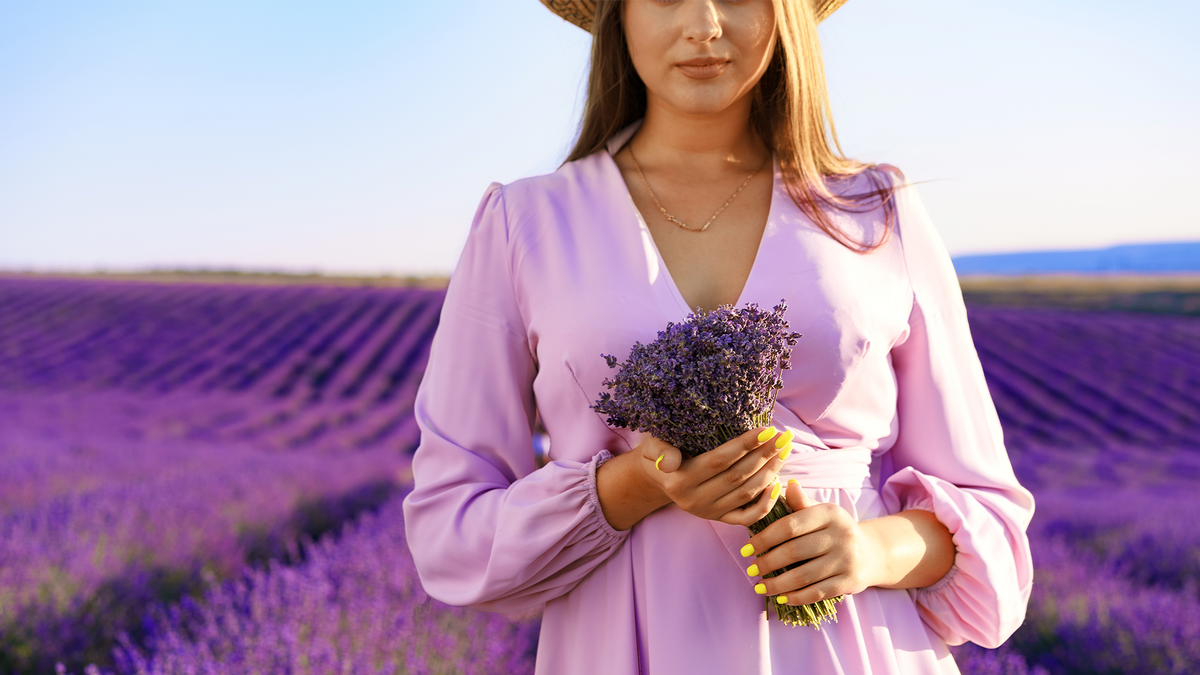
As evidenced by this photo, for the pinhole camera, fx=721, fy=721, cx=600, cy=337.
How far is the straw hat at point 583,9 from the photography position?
1201 mm

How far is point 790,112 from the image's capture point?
1111mm

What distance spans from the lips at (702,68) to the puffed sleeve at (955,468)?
35 cm

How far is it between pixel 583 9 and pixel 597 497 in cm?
82

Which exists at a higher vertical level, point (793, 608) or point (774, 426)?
point (774, 426)

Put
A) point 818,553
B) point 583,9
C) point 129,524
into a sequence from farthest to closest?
point 129,524
point 583,9
point 818,553

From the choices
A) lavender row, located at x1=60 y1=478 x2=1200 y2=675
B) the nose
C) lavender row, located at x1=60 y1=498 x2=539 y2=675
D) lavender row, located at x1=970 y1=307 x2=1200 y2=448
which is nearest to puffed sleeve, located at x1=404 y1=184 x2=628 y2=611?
the nose

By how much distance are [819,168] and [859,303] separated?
296 millimetres

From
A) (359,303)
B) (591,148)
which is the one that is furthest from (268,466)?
(359,303)

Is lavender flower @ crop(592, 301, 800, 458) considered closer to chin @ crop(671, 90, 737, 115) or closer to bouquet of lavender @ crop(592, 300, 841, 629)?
bouquet of lavender @ crop(592, 300, 841, 629)

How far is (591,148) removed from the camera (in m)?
1.23

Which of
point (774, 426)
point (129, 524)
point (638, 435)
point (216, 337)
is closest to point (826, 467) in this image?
point (774, 426)

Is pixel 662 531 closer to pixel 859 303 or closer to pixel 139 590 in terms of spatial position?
pixel 859 303

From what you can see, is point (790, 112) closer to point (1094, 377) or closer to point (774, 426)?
point (774, 426)

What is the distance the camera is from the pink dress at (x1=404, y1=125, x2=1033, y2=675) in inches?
36.2
